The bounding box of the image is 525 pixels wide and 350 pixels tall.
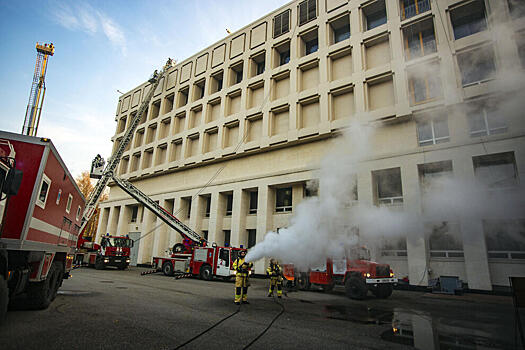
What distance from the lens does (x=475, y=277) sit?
14.0 metres

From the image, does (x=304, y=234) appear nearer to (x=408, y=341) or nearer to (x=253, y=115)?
(x=408, y=341)

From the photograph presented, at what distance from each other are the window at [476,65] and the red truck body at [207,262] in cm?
1697

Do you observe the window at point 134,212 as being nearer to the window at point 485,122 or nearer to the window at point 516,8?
the window at point 485,122

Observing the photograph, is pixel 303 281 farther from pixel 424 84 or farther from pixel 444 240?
pixel 424 84

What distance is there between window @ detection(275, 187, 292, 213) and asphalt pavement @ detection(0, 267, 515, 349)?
1307 cm

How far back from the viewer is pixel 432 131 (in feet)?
55.8

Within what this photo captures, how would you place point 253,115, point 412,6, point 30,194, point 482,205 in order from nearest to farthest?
point 30,194, point 482,205, point 412,6, point 253,115

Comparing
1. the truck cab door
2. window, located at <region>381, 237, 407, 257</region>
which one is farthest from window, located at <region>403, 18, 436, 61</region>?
the truck cab door

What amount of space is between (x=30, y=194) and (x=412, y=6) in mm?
23218

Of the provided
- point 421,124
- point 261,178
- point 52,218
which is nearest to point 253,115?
point 261,178

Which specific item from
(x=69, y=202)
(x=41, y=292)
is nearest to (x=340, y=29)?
(x=69, y=202)

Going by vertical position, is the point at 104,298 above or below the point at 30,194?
below

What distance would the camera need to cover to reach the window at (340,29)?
74.7 ft

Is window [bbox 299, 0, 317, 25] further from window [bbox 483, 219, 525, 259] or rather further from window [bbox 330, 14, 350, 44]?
window [bbox 483, 219, 525, 259]
